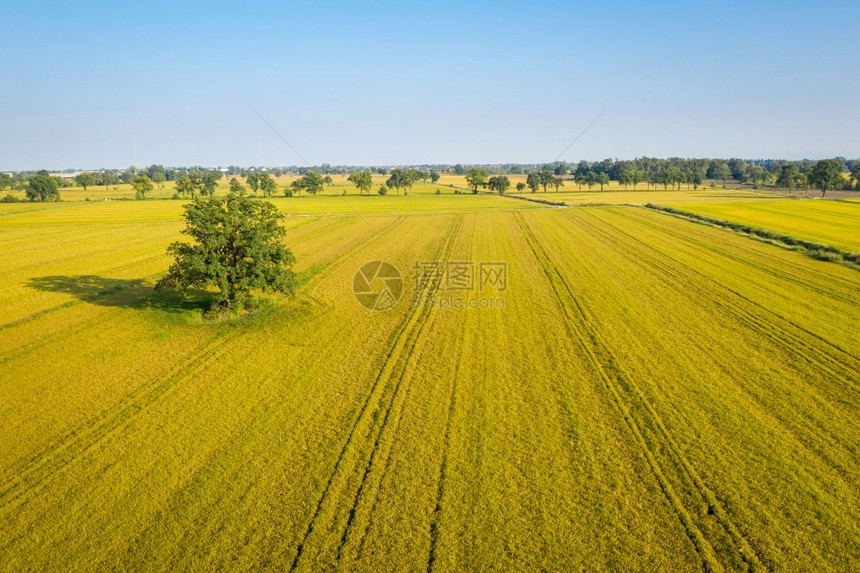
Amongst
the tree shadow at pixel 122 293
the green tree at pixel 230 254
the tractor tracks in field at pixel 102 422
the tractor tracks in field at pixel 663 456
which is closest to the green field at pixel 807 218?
the tractor tracks in field at pixel 663 456

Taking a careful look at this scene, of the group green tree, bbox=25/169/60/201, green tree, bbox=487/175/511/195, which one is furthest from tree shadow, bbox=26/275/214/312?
green tree, bbox=487/175/511/195

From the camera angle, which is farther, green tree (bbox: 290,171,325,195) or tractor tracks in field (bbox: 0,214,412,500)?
green tree (bbox: 290,171,325,195)

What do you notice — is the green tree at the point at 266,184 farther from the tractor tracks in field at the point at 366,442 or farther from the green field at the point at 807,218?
the tractor tracks in field at the point at 366,442

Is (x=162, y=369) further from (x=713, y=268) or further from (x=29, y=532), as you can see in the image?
(x=713, y=268)

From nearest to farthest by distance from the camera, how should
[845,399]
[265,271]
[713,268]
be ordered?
[845,399]
[265,271]
[713,268]

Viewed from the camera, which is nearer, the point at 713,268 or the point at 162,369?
the point at 162,369

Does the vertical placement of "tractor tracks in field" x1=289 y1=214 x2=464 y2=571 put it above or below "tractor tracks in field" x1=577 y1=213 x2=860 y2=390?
below

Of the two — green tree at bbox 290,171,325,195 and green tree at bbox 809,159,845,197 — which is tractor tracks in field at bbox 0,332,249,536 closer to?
green tree at bbox 290,171,325,195

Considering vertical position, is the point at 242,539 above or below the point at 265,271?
below

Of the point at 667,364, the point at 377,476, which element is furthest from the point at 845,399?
the point at 377,476
